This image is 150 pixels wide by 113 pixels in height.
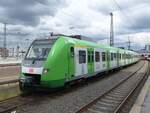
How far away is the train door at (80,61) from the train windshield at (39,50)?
215cm

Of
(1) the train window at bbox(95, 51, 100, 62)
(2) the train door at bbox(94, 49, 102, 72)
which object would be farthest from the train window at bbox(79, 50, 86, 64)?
(1) the train window at bbox(95, 51, 100, 62)

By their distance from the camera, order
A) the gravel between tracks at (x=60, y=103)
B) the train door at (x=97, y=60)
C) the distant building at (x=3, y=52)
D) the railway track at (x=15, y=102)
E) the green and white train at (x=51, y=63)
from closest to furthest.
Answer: the railway track at (x=15, y=102)
the gravel between tracks at (x=60, y=103)
the green and white train at (x=51, y=63)
the train door at (x=97, y=60)
the distant building at (x=3, y=52)

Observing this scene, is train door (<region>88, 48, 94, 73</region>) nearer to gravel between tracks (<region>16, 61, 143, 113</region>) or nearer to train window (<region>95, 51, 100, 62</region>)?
train window (<region>95, 51, 100, 62</region>)

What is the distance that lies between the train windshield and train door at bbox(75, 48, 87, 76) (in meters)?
2.15

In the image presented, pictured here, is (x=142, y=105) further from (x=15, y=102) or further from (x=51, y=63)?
(x=15, y=102)

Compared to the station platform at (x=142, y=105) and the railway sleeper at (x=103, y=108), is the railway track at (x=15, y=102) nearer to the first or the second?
the railway sleeper at (x=103, y=108)

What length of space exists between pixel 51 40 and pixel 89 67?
479 centimetres

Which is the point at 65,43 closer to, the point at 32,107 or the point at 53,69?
the point at 53,69

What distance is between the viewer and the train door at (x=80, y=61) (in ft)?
48.1

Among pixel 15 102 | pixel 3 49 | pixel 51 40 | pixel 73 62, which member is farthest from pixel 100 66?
pixel 3 49

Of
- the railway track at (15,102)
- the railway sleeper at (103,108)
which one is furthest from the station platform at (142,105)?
the railway track at (15,102)

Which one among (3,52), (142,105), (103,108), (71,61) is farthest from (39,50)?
(3,52)

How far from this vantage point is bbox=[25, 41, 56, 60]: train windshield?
12.7m

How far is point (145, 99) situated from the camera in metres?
12.6
